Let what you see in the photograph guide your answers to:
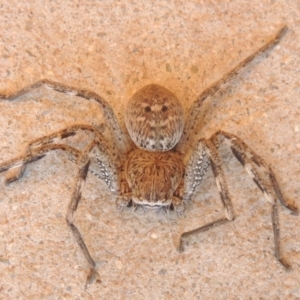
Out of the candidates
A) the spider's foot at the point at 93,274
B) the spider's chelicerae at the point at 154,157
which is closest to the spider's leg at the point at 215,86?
the spider's chelicerae at the point at 154,157

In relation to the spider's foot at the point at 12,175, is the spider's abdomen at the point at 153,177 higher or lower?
higher

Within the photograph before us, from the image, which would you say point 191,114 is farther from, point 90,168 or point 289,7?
point 289,7

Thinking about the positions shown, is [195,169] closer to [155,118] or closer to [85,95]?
[155,118]

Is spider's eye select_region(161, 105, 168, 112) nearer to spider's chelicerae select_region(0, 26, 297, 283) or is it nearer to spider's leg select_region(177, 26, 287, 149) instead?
spider's chelicerae select_region(0, 26, 297, 283)

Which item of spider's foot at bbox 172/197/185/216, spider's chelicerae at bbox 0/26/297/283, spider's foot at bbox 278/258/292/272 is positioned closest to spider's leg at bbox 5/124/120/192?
spider's chelicerae at bbox 0/26/297/283

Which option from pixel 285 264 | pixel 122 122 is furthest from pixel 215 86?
pixel 285 264

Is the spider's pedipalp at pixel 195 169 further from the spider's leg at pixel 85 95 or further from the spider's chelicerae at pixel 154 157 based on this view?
the spider's leg at pixel 85 95
